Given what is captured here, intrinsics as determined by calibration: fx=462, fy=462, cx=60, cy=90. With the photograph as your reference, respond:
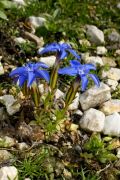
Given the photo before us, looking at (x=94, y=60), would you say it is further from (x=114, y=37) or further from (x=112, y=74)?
(x=114, y=37)

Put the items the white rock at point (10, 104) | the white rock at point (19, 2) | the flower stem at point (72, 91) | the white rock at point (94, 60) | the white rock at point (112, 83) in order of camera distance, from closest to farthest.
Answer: the flower stem at point (72, 91), the white rock at point (10, 104), the white rock at point (112, 83), the white rock at point (94, 60), the white rock at point (19, 2)

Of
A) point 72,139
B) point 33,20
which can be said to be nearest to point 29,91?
point 72,139

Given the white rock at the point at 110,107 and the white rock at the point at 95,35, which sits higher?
the white rock at the point at 95,35

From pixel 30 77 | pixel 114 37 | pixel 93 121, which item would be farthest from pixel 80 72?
pixel 114 37

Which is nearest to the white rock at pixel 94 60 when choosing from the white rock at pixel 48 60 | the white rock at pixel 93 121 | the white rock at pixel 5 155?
the white rock at pixel 48 60

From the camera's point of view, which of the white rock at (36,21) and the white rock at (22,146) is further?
the white rock at (36,21)

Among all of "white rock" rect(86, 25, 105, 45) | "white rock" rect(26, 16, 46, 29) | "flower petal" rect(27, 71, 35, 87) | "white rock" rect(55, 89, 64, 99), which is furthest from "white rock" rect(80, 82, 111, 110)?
"white rock" rect(26, 16, 46, 29)

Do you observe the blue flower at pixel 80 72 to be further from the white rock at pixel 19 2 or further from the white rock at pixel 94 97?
the white rock at pixel 19 2
